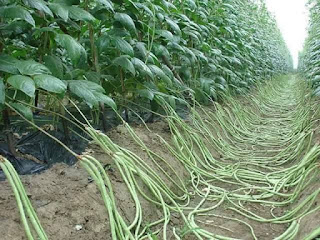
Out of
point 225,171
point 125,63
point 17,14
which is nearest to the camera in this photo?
point 17,14

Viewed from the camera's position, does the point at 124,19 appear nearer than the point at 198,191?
Yes

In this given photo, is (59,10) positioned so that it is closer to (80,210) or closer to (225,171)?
(80,210)

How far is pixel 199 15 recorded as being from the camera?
3953mm

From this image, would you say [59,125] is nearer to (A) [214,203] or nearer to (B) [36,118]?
(B) [36,118]

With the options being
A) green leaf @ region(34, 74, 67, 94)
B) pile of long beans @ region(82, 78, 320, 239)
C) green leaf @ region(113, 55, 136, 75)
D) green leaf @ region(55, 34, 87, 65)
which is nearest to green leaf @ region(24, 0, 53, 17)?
green leaf @ region(55, 34, 87, 65)

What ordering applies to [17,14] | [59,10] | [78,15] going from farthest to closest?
[78,15], [59,10], [17,14]

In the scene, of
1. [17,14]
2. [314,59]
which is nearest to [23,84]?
[17,14]

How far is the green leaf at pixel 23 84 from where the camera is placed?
1444 mm

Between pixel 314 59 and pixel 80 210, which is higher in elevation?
pixel 314 59

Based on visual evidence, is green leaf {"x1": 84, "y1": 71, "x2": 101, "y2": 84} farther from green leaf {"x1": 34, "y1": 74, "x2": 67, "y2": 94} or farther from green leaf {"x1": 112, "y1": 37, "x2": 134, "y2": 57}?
→ green leaf {"x1": 34, "y1": 74, "x2": 67, "y2": 94}

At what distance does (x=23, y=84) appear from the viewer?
4.80 feet

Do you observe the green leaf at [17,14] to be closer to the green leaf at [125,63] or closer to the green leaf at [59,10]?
the green leaf at [59,10]

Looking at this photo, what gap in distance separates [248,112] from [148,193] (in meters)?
3.20

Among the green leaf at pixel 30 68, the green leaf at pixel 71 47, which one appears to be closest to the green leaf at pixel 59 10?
the green leaf at pixel 71 47
